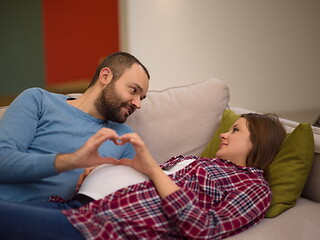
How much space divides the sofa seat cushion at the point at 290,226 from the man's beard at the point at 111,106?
60cm

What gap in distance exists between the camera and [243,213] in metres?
1.38

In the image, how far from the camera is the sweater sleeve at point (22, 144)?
132cm

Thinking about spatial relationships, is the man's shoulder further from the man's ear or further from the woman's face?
the woman's face

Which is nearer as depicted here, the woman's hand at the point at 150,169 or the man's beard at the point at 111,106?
the woman's hand at the point at 150,169

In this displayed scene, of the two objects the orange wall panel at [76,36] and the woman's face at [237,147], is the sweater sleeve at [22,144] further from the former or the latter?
the orange wall panel at [76,36]

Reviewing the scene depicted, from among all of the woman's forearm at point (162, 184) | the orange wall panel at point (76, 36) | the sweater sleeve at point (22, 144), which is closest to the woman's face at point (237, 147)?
the woman's forearm at point (162, 184)

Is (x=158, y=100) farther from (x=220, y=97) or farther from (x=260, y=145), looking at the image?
(x=260, y=145)

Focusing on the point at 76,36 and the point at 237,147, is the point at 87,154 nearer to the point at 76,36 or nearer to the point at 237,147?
the point at 237,147

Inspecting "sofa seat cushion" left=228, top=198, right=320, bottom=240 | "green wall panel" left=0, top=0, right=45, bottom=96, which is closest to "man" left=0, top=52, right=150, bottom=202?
"sofa seat cushion" left=228, top=198, right=320, bottom=240

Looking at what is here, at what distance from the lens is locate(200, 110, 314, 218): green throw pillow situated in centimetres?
161

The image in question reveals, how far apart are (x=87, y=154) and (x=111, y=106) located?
0.44 metres

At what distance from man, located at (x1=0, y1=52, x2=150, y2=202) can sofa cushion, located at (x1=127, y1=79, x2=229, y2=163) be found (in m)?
0.15

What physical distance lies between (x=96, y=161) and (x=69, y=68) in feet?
7.57

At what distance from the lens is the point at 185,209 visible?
126cm
